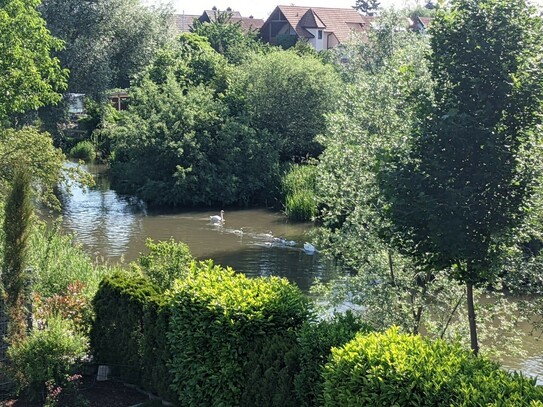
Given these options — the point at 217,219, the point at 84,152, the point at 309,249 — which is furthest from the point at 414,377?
the point at 84,152

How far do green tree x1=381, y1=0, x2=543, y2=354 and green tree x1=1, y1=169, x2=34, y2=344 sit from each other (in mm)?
4787

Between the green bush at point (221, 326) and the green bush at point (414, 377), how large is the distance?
1.32 metres

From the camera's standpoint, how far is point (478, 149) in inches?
290

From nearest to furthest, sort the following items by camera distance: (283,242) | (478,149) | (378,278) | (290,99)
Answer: (478,149) < (378,278) < (283,242) < (290,99)

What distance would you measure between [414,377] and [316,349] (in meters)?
1.47

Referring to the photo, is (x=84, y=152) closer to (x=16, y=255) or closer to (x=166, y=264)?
(x=166, y=264)

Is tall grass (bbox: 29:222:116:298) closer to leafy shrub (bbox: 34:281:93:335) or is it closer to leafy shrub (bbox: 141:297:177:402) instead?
leafy shrub (bbox: 34:281:93:335)

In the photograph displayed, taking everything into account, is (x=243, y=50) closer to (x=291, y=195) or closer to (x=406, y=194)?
(x=291, y=195)

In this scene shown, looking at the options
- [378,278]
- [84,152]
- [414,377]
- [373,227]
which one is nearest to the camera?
[414,377]

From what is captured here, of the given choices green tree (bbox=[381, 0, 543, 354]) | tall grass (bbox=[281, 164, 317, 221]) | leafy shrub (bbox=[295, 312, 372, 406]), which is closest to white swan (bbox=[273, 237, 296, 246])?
tall grass (bbox=[281, 164, 317, 221])

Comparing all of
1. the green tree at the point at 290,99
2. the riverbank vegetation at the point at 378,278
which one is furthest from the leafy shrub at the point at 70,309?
the green tree at the point at 290,99

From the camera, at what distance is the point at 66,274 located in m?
11.9

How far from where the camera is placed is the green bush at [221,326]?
7.63 m

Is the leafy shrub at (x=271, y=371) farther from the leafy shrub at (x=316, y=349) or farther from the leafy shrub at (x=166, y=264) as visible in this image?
the leafy shrub at (x=166, y=264)
